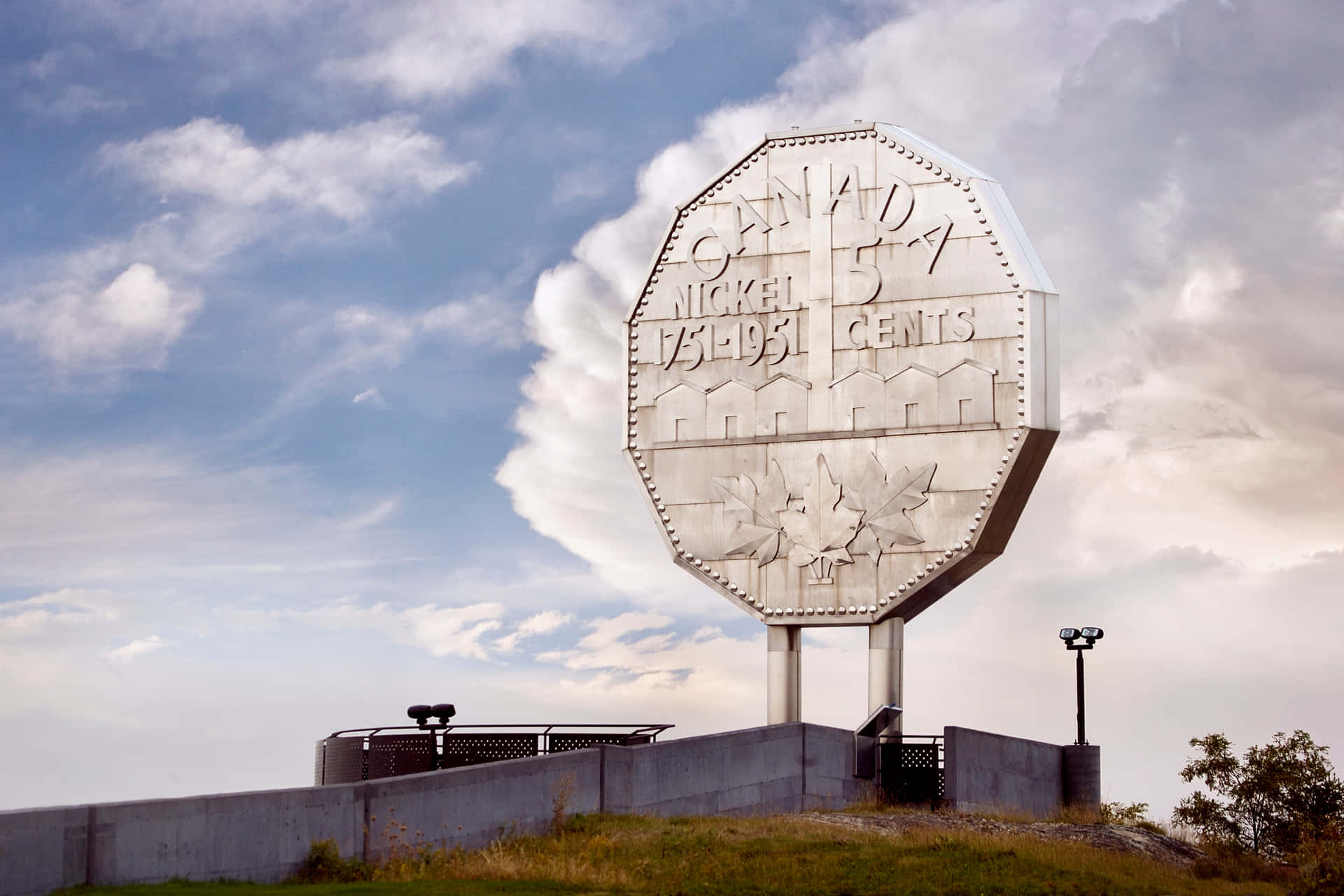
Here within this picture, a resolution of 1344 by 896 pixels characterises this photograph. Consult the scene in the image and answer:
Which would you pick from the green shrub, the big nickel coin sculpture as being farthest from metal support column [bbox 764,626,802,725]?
the green shrub

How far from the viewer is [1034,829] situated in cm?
2581

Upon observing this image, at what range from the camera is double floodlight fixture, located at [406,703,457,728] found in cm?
2895

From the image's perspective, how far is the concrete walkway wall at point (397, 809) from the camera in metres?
14.9

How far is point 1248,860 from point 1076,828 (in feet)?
9.72

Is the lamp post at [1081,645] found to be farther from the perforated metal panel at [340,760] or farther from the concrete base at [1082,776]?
the perforated metal panel at [340,760]

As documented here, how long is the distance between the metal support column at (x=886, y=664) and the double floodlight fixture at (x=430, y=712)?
301 inches

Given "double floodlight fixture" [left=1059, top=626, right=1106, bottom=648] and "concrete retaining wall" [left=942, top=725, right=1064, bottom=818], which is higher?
"double floodlight fixture" [left=1059, top=626, right=1106, bottom=648]

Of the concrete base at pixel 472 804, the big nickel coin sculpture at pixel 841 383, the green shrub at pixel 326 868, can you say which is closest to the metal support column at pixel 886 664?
the big nickel coin sculpture at pixel 841 383

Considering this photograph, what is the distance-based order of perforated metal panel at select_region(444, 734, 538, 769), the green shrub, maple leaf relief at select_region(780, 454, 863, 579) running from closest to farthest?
the green shrub, perforated metal panel at select_region(444, 734, 538, 769), maple leaf relief at select_region(780, 454, 863, 579)

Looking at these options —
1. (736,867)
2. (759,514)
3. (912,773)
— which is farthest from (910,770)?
(736,867)

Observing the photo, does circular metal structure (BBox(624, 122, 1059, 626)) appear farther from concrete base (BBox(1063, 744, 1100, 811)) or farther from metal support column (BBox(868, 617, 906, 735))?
concrete base (BBox(1063, 744, 1100, 811))

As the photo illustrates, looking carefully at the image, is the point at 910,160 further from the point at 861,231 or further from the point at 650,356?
the point at 650,356

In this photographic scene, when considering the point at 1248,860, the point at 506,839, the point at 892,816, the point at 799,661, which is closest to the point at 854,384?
the point at 799,661

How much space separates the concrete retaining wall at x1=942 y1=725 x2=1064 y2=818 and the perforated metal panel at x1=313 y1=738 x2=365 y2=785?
34.1 feet
